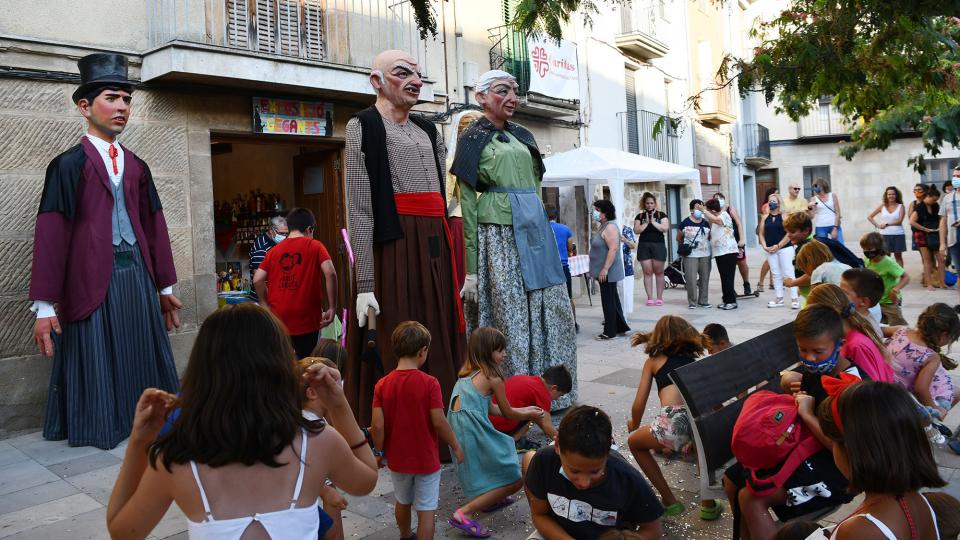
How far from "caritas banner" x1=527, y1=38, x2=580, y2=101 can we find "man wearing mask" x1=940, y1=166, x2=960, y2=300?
5921 mm

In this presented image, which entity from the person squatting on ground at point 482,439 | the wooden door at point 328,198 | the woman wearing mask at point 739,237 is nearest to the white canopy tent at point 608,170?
the woman wearing mask at point 739,237

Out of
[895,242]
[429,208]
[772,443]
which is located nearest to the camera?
[772,443]

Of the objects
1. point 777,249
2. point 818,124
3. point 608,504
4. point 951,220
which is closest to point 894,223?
point 951,220

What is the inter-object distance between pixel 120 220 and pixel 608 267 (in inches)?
215

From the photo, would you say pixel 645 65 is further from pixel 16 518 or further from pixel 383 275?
pixel 16 518

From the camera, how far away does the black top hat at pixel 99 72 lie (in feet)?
17.0

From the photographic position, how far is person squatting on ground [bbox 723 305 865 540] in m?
2.81

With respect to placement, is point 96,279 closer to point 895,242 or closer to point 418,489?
point 418,489

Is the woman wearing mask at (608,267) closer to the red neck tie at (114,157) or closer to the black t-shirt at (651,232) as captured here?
the black t-shirt at (651,232)

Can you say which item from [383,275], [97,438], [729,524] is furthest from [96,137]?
[729,524]

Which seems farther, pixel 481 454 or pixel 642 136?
pixel 642 136

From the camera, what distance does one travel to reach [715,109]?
21.4m

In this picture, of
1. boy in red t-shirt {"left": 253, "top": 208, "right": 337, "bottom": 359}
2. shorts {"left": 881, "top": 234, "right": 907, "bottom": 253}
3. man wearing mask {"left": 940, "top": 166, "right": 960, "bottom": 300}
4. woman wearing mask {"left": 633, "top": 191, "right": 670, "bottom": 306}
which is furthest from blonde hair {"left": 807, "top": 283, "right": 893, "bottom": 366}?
shorts {"left": 881, "top": 234, "right": 907, "bottom": 253}

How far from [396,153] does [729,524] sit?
8.36 feet
